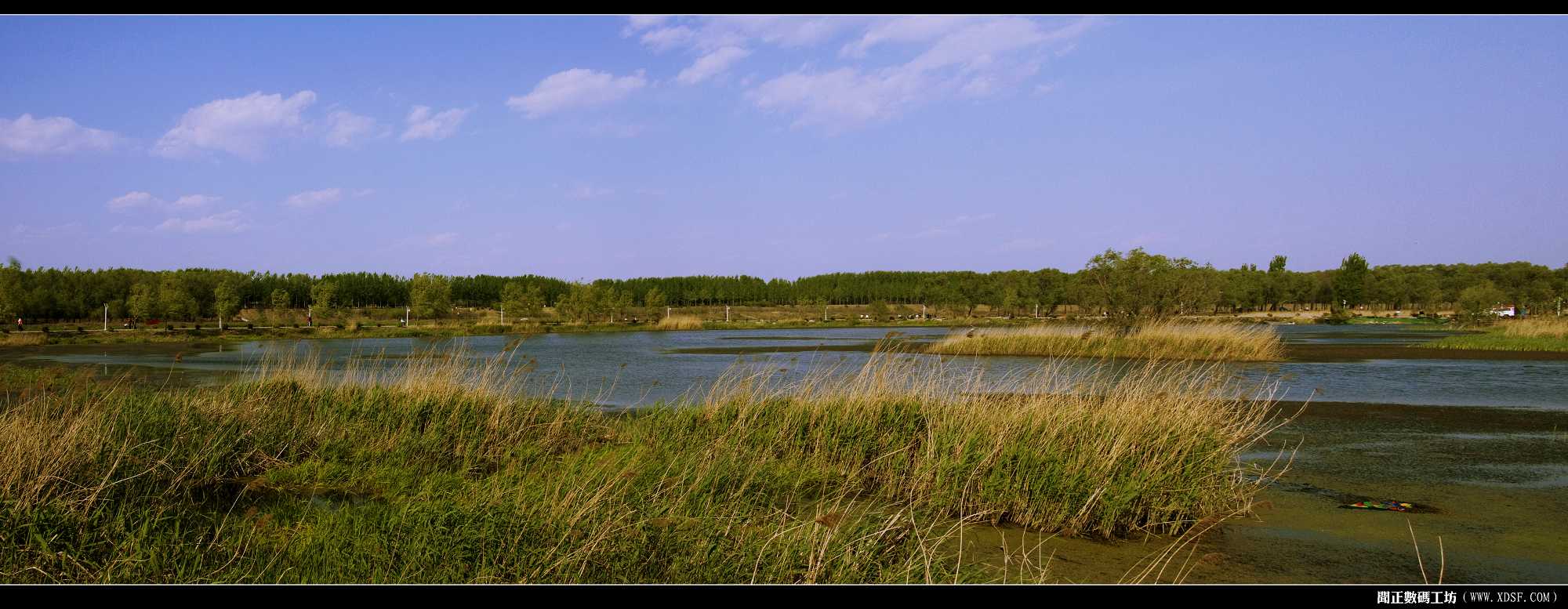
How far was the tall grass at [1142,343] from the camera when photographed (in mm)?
26438

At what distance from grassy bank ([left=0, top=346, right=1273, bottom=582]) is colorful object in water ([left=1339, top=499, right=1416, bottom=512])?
2.86 feet

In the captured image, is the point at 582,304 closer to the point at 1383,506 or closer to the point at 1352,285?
the point at 1383,506

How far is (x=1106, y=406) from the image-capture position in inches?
349

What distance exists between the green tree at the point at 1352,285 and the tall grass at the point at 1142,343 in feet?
281

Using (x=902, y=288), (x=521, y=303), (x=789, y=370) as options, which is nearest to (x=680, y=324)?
(x=521, y=303)

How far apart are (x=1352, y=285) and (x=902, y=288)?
5309 cm

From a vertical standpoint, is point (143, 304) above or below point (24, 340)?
above

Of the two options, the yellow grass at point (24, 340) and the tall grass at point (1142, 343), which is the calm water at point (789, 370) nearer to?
the tall grass at point (1142, 343)

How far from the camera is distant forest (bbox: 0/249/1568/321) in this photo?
35688 millimetres

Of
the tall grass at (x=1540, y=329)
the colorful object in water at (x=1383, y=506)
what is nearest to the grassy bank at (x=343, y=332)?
the colorful object in water at (x=1383, y=506)

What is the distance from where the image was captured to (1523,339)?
3316 centimetres

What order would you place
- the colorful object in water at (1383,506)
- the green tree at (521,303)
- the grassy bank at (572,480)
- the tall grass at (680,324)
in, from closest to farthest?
1. the grassy bank at (572,480)
2. the colorful object in water at (1383,506)
3. the tall grass at (680,324)
4. the green tree at (521,303)

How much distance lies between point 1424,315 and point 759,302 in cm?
7315

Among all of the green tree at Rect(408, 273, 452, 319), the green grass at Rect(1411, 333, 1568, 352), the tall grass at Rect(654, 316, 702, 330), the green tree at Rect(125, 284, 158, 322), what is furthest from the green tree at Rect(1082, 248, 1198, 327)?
the green tree at Rect(125, 284, 158, 322)
